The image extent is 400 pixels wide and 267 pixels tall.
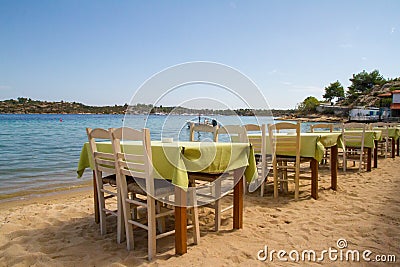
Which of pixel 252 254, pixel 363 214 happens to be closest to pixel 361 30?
pixel 363 214

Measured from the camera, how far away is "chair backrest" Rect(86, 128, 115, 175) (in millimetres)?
2199

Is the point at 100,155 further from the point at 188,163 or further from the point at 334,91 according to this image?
the point at 334,91

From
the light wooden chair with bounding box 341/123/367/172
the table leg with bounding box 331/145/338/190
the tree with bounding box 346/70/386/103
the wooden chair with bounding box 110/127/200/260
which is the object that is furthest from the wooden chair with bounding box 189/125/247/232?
the tree with bounding box 346/70/386/103

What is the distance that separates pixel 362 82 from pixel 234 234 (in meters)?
64.5

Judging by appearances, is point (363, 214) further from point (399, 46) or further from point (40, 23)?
point (399, 46)

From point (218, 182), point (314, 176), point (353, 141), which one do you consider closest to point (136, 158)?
point (218, 182)

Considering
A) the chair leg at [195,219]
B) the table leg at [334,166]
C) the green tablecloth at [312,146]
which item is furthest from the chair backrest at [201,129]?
the table leg at [334,166]

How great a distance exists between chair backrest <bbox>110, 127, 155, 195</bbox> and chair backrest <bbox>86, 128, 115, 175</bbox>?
109 millimetres

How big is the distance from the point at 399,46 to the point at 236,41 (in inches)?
476

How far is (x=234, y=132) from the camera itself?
3381 millimetres

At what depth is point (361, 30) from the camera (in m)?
8.12

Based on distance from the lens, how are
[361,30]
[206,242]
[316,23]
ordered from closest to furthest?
[206,242], [316,23], [361,30]

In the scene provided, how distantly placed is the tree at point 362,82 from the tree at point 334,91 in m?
2.17

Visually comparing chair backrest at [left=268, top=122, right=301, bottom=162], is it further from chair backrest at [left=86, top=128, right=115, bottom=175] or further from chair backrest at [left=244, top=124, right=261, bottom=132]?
chair backrest at [left=86, top=128, right=115, bottom=175]
